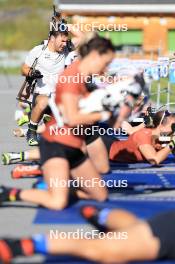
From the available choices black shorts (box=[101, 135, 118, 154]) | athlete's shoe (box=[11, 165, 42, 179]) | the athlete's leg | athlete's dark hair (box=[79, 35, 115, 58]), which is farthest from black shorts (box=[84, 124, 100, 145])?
athlete's dark hair (box=[79, 35, 115, 58])

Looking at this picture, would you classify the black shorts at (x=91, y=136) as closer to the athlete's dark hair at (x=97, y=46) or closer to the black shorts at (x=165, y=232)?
the athlete's dark hair at (x=97, y=46)

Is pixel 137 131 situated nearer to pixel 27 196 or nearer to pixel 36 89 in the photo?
pixel 36 89

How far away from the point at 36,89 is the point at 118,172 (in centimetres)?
249

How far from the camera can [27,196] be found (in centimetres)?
700

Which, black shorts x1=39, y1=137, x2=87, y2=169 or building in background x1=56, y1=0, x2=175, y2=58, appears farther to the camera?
building in background x1=56, y1=0, x2=175, y2=58

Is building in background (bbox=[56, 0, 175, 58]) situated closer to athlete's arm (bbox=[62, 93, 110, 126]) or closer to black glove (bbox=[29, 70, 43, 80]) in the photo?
black glove (bbox=[29, 70, 43, 80])

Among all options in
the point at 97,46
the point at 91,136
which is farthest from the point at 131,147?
the point at 97,46

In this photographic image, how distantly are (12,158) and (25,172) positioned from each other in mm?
899

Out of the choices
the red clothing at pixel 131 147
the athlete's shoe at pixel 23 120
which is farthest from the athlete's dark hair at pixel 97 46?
the athlete's shoe at pixel 23 120

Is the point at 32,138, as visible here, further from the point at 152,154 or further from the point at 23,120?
the point at 152,154

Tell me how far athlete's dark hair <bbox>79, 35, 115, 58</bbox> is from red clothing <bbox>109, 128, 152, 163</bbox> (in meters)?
2.89

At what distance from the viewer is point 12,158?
385 inches

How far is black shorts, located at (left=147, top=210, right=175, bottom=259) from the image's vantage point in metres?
5.35

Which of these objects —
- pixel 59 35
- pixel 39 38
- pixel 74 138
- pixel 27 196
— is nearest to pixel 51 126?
pixel 74 138
